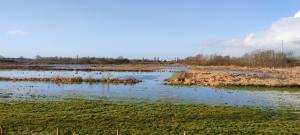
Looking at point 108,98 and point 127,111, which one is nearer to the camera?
point 127,111

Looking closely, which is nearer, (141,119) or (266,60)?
(141,119)

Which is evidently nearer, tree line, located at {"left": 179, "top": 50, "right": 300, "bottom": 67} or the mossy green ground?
the mossy green ground

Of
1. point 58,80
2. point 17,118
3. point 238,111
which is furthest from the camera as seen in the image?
point 58,80

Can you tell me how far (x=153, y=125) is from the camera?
18203 mm

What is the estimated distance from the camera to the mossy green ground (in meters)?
17.0

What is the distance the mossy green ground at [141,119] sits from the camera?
17.0 m

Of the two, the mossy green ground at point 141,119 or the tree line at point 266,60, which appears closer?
the mossy green ground at point 141,119

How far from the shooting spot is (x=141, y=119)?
786 inches

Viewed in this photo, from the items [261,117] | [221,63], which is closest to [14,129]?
[261,117]

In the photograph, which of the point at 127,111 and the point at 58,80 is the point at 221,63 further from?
the point at 127,111

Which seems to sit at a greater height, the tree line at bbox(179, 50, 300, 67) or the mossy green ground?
the tree line at bbox(179, 50, 300, 67)

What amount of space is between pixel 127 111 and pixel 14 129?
762 cm

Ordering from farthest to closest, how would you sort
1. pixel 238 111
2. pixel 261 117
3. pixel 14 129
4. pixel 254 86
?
pixel 254 86 < pixel 238 111 < pixel 261 117 < pixel 14 129

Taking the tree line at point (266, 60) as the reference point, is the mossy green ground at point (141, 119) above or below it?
below
